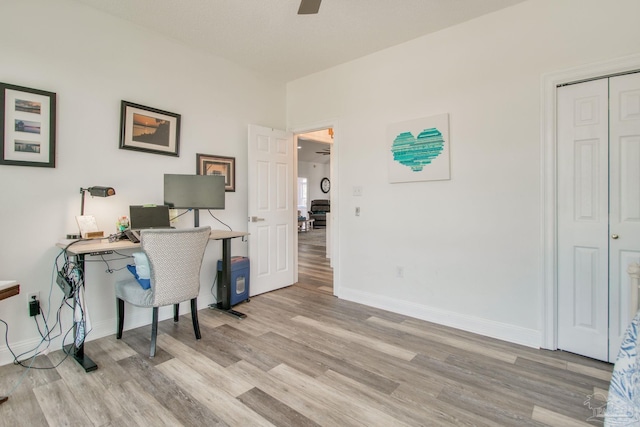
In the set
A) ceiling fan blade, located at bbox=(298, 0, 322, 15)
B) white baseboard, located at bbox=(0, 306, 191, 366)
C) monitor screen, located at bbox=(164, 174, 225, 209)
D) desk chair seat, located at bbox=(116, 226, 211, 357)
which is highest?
ceiling fan blade, located at bbox=(298, 0, 322, 15)

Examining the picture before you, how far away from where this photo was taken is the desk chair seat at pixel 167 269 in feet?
7.58

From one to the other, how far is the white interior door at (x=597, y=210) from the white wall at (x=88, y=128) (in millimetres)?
3352

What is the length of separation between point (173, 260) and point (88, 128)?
1.39 meters

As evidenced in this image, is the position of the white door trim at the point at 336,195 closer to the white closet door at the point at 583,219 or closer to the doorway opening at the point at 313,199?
the doorway opening at the point at 313,199

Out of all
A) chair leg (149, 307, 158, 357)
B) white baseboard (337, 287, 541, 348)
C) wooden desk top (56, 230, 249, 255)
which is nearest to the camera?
wooden desk top (56, 230, 249, 255)

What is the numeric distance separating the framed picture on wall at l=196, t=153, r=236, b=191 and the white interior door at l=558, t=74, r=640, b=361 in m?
3.19

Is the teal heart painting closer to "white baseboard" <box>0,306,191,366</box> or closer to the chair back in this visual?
the chair back

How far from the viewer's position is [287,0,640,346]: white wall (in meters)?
2.48

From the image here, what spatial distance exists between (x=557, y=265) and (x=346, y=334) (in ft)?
5.89

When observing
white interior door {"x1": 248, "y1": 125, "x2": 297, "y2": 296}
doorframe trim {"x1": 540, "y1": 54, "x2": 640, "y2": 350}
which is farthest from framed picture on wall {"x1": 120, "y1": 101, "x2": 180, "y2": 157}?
doorframe trim {"x1": 540, "y1": 54, "x2": 640, "y2": 350}

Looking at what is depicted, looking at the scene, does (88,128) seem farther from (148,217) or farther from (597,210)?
(597,210)

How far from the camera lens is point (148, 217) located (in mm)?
2879

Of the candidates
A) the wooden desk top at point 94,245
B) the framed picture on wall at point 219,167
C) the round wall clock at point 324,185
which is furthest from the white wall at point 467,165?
the round wall clock at point 324,185

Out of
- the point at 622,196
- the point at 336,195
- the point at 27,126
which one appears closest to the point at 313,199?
the point at 336,195
